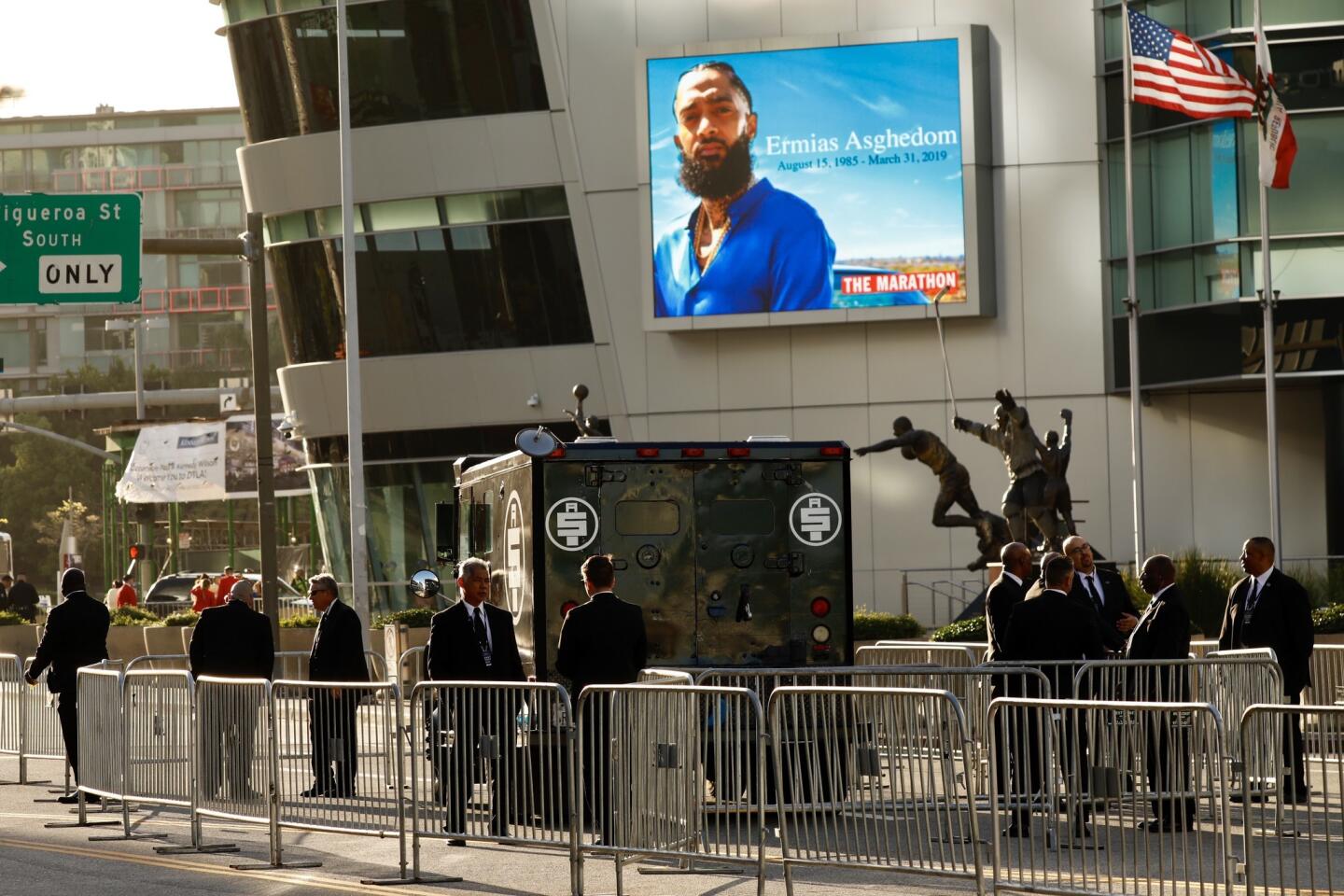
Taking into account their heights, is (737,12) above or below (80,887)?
above

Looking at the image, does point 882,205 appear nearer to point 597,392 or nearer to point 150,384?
point 597,392

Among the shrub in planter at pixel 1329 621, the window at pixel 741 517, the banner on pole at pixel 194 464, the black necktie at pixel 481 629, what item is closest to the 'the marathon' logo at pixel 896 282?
the shrub in planter at pixel 1329 621

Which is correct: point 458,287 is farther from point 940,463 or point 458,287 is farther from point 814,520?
point 814,520

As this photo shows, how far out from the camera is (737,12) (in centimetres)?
3878

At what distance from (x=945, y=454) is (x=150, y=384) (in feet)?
253

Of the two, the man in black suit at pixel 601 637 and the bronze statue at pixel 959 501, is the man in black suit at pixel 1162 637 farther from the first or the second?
the bronze statue at pixel 959 501

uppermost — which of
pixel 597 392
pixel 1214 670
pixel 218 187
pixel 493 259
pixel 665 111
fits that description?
pixel 218 187

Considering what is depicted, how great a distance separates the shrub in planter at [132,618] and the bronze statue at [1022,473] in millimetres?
17708

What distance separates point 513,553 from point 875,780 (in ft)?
21.9

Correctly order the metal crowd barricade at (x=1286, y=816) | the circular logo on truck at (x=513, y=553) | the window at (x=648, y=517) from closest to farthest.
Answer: the metal crowd barricade at (x=1286, y=816) → the window at (x=648, y=517) → the circular logo on truck at (x=513, y=553)

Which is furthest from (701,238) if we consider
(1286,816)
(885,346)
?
(1286,816)

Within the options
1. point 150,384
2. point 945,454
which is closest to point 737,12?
point 945,454

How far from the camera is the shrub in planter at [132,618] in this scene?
3859cm

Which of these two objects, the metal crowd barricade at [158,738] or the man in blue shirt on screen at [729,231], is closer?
the metal crowd barricade at [158,738]
